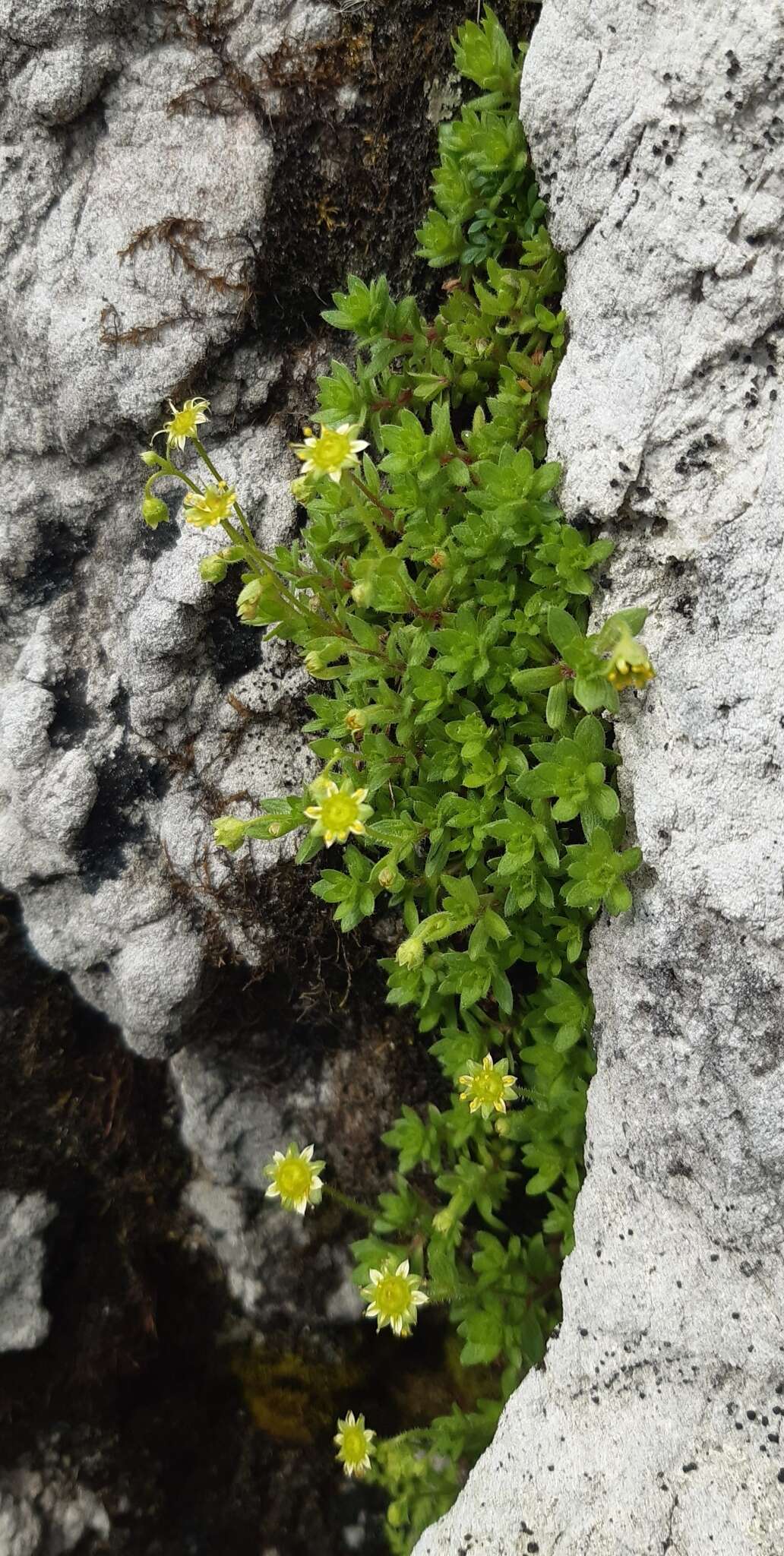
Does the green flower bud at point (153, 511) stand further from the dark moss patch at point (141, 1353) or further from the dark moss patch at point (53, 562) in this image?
the dark moss patch at point (141, 1353)

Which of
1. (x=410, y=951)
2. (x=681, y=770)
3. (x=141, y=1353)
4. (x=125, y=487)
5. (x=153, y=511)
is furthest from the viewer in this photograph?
(x=141, y=1353)

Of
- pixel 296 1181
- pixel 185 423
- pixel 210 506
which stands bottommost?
pixel 296 1181

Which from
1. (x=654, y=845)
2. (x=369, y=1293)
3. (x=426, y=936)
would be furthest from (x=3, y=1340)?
(x=654, y=845)

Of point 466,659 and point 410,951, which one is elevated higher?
point 466,659

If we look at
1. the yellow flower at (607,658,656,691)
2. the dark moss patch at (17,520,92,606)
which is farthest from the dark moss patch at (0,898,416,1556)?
the yellow flower at (607,658,656,691)

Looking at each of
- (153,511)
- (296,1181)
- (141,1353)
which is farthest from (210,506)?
(141,1353)

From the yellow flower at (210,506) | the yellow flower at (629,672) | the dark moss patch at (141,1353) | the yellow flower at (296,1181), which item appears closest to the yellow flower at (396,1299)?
the yellow flower at (296,1181)

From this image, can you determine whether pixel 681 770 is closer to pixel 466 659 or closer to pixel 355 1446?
pixel 466 659
